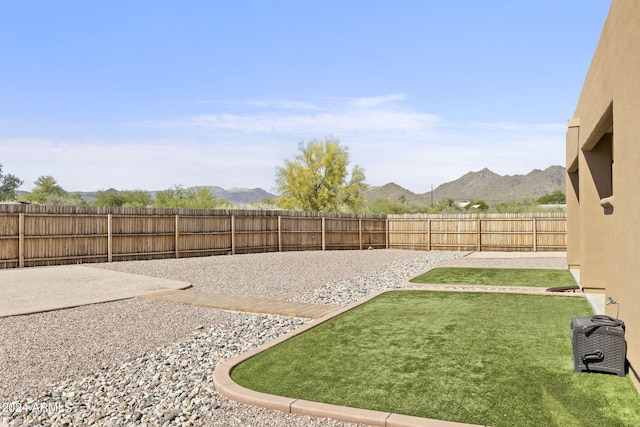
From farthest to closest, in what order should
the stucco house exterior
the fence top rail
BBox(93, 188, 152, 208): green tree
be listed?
BBox(93, 188, 152, 208): green tree < the fence top rail < the stucco house exterior

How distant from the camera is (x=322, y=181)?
42000 mm

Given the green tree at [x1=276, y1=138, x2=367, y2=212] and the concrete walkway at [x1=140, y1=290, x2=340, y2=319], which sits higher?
the green tree at [x1=276, y1=138, x2=367, y2=212]

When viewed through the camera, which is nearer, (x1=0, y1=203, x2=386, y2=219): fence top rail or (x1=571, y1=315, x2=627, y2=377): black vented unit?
(x1=571, y1=315, x2=627, y2=377): black vented unit

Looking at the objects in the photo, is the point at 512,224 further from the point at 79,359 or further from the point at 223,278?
the point at 79,359

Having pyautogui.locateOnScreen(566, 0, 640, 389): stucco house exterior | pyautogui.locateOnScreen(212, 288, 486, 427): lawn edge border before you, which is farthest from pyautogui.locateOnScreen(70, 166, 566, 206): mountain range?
pyautogui.locateOnScreen(212, 288, 486, 427): lawn edge border

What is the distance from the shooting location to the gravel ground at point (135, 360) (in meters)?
3.87

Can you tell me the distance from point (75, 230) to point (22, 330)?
9.21m

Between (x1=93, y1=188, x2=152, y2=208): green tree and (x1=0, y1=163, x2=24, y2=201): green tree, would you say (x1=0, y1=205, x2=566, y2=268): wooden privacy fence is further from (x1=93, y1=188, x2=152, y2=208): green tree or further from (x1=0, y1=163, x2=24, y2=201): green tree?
(x1=0, y1=163, x2=24, y2=201): green tree

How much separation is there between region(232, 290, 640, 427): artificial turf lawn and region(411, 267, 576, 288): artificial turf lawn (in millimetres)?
3645

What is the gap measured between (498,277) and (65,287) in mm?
10484

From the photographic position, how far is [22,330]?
6465mm

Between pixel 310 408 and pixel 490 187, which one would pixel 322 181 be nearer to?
pixel 310 408

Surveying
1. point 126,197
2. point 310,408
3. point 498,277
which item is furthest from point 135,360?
point 126,197

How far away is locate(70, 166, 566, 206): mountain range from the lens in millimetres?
94250
